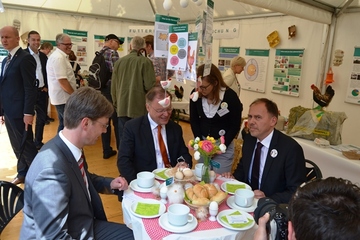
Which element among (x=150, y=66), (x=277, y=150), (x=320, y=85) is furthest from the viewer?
(x=320, y=85)

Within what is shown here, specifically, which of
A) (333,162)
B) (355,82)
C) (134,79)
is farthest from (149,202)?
(355,82)

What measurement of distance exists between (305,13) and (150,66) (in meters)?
2.07

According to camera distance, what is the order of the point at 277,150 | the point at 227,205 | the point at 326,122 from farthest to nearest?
the point at 326,122 < the point at 277,150 < the point at 227,205

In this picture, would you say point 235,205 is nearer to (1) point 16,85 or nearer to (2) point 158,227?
(2) point 158,227

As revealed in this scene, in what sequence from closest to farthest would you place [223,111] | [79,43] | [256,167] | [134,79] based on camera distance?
[256,167] < [223,111] < [134,79] < [79,43]

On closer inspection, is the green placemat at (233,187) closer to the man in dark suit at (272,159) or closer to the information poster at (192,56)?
the man in dark suit at (272,159)

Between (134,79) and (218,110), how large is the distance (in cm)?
134

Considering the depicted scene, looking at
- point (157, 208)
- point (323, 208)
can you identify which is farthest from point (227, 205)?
A: point (323, 208)

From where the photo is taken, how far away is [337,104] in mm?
4027

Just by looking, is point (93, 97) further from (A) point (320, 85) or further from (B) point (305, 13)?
(A) point (320, 85)

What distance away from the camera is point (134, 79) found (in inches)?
132

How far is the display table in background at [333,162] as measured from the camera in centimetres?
248

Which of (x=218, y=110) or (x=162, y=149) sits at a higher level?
(x=218, y=110)

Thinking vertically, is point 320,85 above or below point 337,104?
above
